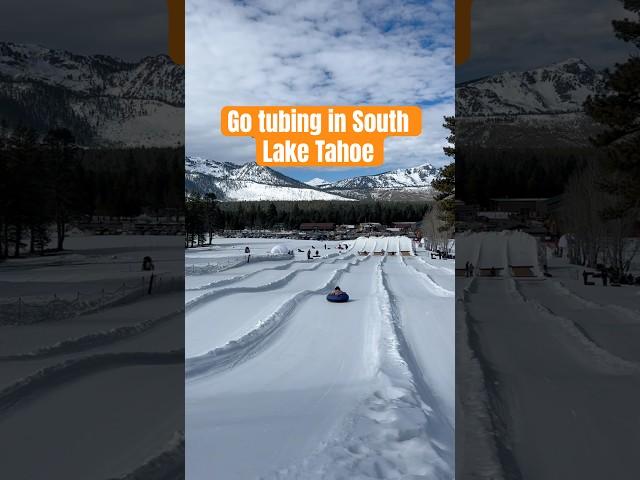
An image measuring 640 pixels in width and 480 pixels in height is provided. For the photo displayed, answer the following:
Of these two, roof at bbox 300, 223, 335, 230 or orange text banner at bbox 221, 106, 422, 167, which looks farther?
roof at bbox 300, 223, 335, 230

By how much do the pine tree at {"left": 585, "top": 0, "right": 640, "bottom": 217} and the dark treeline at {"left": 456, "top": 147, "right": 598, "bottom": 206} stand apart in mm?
212

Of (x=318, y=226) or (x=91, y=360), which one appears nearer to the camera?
(x=91, y=360)

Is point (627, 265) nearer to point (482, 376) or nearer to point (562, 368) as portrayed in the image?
point (562, 368)

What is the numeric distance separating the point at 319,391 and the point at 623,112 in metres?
3.66

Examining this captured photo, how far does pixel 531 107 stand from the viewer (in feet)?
9.16

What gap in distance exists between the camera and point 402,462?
305cm

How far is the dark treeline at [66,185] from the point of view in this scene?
2.06m

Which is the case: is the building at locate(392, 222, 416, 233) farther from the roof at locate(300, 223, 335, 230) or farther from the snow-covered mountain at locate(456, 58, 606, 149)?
the snow-covered mountain at locate(456, 58, 606, 149)

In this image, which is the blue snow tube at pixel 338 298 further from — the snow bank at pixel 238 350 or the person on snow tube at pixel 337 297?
the snow bank at pixel 238 350

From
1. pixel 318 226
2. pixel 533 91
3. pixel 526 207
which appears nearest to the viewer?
pixel 533 91

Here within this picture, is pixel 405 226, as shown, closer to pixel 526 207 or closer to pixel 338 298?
pixel 338 298

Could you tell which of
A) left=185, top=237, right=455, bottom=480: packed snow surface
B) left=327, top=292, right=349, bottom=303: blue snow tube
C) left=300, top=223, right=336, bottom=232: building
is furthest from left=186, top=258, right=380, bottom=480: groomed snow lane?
left=300, top=223, right=336, bottom=232: building

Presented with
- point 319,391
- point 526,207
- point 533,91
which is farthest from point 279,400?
point 533,91

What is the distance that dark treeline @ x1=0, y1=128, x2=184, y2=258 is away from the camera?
6.76 feet
